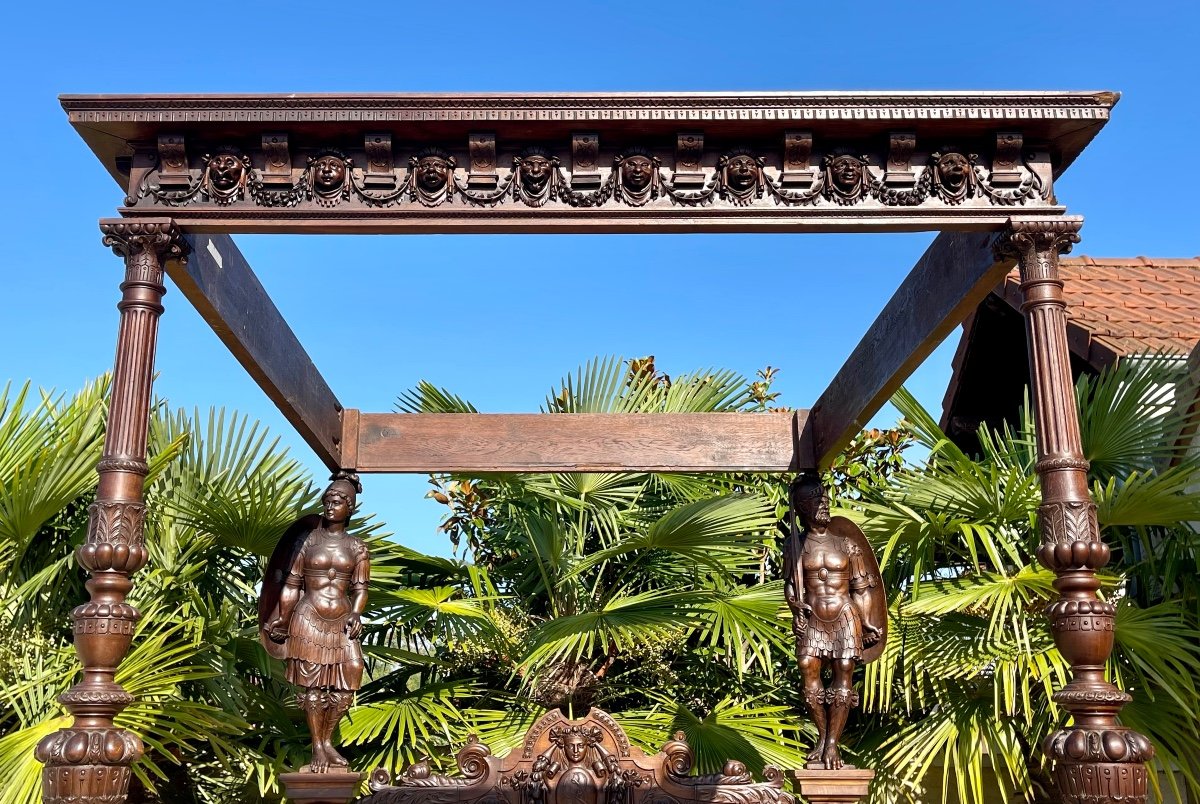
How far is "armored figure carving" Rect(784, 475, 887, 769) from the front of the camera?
16.2 ft

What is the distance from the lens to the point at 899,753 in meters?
6.25

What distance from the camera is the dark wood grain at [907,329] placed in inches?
161

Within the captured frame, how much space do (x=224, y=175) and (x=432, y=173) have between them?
0.71 m

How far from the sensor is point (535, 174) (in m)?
3.89

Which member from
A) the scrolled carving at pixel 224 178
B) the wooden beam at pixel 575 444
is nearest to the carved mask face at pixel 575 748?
the wooden beam at pixel 575 444

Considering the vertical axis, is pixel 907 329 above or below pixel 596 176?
below

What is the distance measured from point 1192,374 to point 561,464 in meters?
4.10

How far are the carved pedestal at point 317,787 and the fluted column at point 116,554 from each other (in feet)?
3.58

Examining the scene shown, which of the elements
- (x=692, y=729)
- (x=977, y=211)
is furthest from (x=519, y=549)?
(x=977, y=211)

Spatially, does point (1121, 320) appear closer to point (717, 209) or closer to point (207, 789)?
point (717, 209)

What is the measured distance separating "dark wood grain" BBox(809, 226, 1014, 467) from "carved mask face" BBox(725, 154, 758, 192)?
86cm

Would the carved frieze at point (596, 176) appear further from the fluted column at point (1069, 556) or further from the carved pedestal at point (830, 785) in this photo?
the carved pedestal at point (830, 785)

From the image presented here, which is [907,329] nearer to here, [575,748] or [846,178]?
[846,178]

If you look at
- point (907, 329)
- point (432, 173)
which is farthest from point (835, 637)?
point (432, 173)
